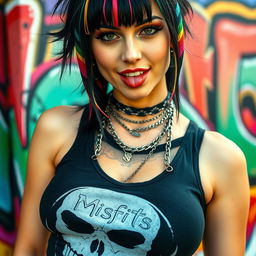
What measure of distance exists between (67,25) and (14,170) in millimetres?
1452

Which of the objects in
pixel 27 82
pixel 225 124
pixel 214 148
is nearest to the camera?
pixel 214 148

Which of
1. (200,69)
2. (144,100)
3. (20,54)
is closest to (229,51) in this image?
(200,69)

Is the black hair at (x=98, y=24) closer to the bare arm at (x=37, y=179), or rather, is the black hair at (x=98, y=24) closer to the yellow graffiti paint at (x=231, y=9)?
the bare arm at (x=37, y=179)

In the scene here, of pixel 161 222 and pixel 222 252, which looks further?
pixel 222 252

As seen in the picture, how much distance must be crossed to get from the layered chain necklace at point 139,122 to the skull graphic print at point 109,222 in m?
0.16

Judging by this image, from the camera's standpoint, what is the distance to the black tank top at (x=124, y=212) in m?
1.84

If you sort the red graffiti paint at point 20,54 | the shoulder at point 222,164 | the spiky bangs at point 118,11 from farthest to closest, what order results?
the red graffiti paint at point 20,54 < the shoulder at point 222,164 < the spiky bangs at point 118,11

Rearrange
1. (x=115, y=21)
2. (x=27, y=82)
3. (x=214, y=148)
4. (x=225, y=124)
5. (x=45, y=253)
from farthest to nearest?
1. (x=225, y=124)
2. (x=27, y=82)
3. (x=45, y=253)
4. (x=214, y=148)
5. (x=115, y=21)

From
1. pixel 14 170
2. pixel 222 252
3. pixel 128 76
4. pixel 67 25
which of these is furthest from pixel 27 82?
pixel 222 252

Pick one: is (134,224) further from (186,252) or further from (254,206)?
(254,206)

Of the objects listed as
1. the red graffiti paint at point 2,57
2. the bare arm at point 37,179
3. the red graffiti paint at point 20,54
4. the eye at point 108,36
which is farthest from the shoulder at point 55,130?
the red graffiti paint at point 2,57

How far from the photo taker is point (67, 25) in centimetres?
203

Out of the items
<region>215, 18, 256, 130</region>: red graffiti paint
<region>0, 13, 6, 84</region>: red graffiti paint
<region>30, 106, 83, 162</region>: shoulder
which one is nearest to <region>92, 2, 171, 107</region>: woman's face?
<region>30, 106, 83, 162</region>: shoulder

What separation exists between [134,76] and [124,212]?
44cm
